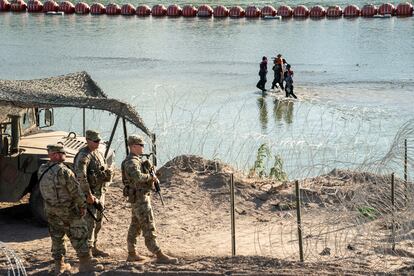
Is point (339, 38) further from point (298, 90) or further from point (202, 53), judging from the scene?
point (298, 90)

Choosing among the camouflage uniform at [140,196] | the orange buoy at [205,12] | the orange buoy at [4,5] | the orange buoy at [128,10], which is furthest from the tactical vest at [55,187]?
the orange buoy at [4,5]

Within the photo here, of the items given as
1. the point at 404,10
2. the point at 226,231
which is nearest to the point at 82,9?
the point at 404,10

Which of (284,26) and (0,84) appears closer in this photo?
(0,84)

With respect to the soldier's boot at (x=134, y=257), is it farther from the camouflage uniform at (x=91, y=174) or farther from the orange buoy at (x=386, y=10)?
the orange buoy at (x=386, y=10)

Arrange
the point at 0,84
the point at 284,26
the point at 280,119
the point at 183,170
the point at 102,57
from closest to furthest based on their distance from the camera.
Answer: the point at 0,84 < the point at 183,170 < the point at 280,119 < the point at 102,57 < the point at 284,26

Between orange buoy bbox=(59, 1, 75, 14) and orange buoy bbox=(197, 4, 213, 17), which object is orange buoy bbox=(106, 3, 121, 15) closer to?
orange buoy bbox=(59, 1, 75, 14)

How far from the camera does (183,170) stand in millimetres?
18031

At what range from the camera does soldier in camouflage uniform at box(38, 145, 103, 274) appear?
12125mm

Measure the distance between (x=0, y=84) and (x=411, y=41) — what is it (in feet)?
112

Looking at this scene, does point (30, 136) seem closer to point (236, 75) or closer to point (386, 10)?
point (236, 75)

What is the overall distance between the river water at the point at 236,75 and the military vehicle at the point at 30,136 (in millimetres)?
2771

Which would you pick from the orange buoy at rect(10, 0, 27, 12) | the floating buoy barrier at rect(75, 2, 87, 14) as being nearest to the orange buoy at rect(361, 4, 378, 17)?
the floating buoy barrier at rect(75, 2, 87, 14)

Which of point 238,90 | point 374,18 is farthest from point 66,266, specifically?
point 374,18

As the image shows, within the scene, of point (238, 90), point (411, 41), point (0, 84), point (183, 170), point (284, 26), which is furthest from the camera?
point (284, 26)
